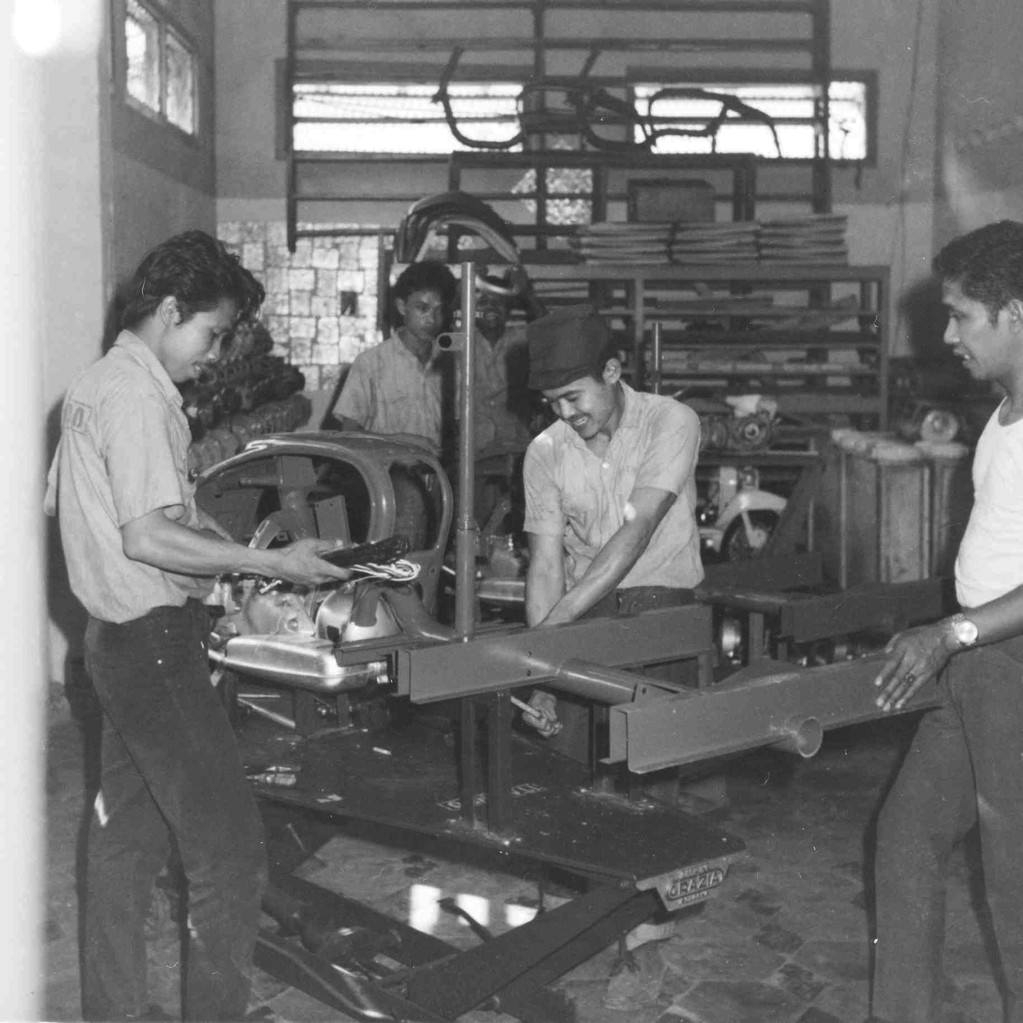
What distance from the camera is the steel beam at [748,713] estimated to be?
7.29ft

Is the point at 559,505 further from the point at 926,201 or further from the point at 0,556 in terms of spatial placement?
the point at 926,201

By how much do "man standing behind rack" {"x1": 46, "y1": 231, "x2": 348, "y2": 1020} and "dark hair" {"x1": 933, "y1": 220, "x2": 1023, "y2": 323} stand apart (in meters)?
1.40

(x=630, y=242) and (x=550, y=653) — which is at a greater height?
(x=630, y=242)

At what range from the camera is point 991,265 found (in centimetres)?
248

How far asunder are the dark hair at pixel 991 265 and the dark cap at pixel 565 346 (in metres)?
1.05

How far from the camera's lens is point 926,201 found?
9828mm

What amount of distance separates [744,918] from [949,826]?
1147 millimetres

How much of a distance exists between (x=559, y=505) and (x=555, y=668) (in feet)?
3.11

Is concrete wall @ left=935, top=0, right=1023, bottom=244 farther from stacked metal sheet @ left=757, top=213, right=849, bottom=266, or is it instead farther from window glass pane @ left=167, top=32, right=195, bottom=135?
window glass pane @ left=167, top=32, right=195, bottom=135

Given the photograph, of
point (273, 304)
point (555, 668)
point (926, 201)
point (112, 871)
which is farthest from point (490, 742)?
point (926, 201)

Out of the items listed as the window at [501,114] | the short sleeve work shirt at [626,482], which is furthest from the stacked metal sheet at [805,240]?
the short sleeve work shirt at [626,482]

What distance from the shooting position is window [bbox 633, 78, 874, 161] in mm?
9758

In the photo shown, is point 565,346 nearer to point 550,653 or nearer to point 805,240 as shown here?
point 550,653

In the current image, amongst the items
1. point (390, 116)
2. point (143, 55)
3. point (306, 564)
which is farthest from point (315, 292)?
point (306, 564)
